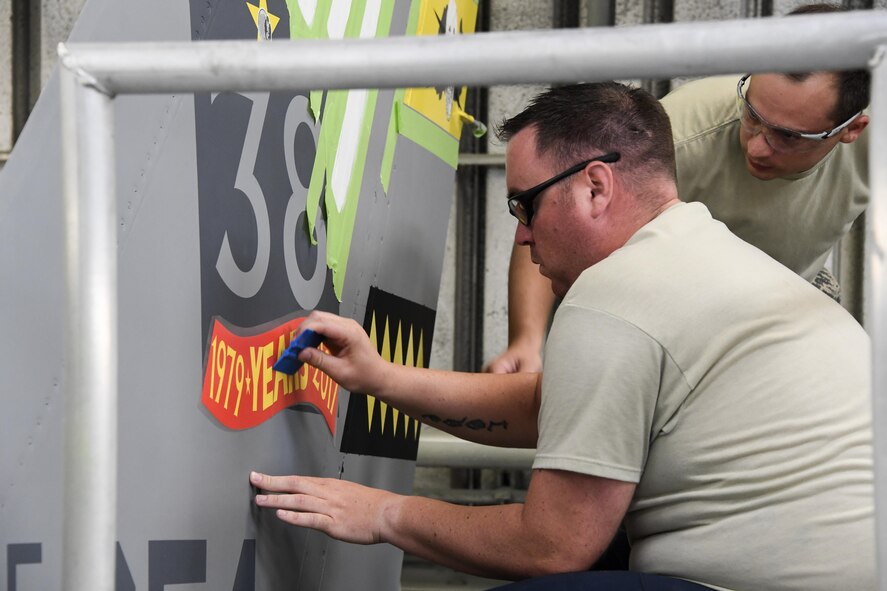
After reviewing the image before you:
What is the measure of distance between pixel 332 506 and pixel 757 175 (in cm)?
111

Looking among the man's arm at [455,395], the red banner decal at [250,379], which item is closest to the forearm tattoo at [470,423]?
the man's arm at [455,395]

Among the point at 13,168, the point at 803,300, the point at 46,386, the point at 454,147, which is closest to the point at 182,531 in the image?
the point at 46,386

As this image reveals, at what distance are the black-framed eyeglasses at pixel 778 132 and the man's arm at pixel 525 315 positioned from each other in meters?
0.51

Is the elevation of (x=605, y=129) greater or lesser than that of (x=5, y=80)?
lesser

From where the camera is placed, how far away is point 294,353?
51.5 inches

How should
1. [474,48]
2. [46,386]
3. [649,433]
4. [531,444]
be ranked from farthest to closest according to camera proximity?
1. [531,444]
2. [649,433]
3. [46,386]
4. [474,48]

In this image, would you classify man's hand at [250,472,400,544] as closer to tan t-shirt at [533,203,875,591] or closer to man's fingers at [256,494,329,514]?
man's fingers at [256,494,329,514]

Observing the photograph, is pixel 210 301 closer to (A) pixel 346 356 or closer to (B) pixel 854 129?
(A) pixel 346 356

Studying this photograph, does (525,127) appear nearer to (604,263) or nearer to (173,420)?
(604,263)

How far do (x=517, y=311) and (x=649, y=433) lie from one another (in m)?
1.00

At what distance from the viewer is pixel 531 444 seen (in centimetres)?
175

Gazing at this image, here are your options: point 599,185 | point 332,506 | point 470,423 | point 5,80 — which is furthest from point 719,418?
point 5,80

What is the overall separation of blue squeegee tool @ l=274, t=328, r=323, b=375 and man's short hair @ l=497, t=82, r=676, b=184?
1.35ft

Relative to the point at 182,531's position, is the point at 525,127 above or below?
above
